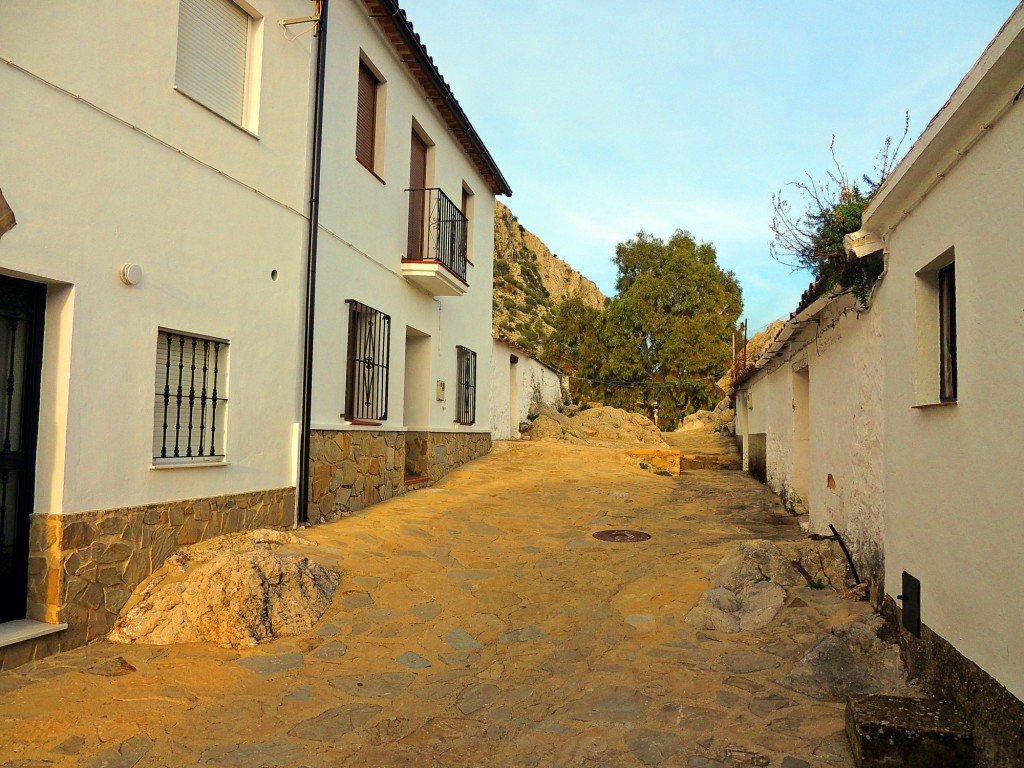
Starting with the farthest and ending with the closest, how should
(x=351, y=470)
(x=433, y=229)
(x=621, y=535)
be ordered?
(x=433, y=229)
(x=351, y=470)
(x=621, y=535)

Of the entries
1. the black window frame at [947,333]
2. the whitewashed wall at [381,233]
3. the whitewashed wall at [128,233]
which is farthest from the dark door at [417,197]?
the black window frame at [947,333]

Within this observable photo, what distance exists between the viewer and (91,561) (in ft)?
15.6

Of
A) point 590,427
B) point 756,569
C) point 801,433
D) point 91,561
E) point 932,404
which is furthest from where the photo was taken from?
point 590,427

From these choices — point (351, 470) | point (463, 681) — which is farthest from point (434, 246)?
point (463, 681)

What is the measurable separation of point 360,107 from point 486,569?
5.97m

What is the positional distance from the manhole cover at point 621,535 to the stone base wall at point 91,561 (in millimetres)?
4345

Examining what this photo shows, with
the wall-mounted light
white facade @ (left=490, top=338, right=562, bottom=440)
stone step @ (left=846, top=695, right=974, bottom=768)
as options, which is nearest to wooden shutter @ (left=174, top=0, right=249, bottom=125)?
the wall-mounted light

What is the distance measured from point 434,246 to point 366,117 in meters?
2.29

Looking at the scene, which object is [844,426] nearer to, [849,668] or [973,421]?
[849,668]

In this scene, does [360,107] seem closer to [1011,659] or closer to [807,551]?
[807,551]

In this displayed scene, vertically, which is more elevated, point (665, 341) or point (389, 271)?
point (665, 341)

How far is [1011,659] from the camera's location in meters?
2.92

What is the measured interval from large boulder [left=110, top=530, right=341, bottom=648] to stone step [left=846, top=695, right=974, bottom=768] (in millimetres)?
3632

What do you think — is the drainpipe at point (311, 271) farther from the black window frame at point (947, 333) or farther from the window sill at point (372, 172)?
the black window frame at point (947, 333)
